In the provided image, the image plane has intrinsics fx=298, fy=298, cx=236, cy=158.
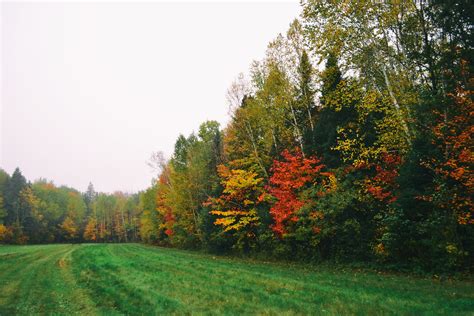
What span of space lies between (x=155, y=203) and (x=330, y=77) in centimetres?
4303

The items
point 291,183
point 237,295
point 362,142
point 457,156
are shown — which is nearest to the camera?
point 237,295

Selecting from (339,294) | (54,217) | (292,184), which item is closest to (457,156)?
(339,294)

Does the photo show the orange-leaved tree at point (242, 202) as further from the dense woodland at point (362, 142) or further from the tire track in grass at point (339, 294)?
the tire track in grass at point (339, 294)

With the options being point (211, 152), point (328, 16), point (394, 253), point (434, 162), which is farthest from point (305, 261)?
point (211, 152)

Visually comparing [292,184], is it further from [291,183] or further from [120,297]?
[120,297]

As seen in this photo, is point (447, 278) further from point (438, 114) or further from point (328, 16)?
point (328, 16)

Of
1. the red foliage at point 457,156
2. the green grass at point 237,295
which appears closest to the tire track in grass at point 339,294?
the green grass at point 237,295

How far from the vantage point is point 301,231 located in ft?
61.2

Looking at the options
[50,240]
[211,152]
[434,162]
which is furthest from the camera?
[50,240]

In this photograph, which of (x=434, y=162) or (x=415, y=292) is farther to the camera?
(x=434, y=162)

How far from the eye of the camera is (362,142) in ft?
60.0

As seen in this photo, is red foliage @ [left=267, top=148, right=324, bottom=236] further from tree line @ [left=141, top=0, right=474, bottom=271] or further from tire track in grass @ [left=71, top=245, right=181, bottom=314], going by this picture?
tire track in grass @ [left=71, top=245, right=181, bottom=314]

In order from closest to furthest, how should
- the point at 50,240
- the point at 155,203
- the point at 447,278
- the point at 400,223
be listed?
1. the point at 447,278
2. the point at 400,223
3. the point at 155,203
4. the point at 50,240

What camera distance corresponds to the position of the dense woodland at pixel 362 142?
1230 cm
